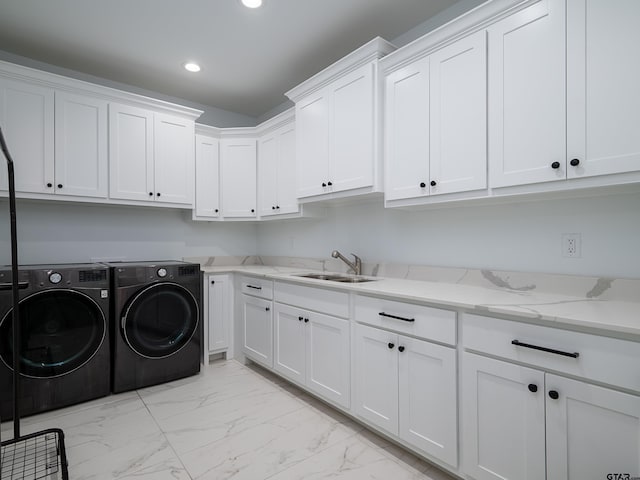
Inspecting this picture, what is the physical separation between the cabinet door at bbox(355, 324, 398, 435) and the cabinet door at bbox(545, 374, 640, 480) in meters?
0.71

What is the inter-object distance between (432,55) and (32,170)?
9.44ft

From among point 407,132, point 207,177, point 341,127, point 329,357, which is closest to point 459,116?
point 407,132

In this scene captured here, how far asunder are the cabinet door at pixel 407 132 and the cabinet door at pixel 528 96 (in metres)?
0.38

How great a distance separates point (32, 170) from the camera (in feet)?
8.18

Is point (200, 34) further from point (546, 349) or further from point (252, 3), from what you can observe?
point (546, 349)

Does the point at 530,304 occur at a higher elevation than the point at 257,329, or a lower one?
higher

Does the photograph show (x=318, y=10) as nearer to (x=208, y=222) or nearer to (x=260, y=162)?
(x=260, y=162)

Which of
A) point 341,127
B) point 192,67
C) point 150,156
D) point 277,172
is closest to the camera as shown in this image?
point 341,127

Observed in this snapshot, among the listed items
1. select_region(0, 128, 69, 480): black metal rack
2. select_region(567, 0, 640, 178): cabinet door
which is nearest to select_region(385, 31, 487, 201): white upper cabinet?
select_region(567, 0, 640, 178): cabinet door

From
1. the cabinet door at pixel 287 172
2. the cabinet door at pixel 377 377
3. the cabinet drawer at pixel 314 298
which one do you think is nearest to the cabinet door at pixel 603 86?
the cabinet door at pixel 377 377

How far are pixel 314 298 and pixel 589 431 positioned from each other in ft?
4.99

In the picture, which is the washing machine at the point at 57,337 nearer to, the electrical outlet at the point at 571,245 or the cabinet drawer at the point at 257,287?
the cabinet drawer at the point at 257,287

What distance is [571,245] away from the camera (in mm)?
1672

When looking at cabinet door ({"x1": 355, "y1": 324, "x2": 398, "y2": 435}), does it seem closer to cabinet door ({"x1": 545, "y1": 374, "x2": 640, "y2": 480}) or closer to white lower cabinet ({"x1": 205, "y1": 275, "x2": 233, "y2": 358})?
cabinet door ({"x1": 545, "y1": 374, "x2": 640, "y2": 480})
